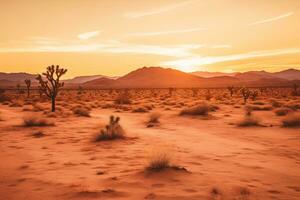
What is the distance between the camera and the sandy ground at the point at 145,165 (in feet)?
18.6

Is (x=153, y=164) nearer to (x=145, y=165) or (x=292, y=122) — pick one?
(x=145, y=165)

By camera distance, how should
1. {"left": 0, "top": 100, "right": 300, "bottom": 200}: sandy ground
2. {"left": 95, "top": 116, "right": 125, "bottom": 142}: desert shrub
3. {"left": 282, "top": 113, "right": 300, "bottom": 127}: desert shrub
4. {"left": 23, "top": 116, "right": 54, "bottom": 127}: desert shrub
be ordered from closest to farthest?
1. {"left": 0, "top": 100, "right": 300, "bottom": 200}: sandy ground
2. {"left": 95, "top": 116, "right": 125, "bottom": 142}: desert shrub
3. {"left": 282, "top": 113, "right": 300, "bottom": 127}: desert shrub
4. {"left": 23, "top": 116, "right": 54, "bottom": 127}: desert shrub

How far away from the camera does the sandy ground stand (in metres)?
5.66

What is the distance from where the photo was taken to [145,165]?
23.3 ft

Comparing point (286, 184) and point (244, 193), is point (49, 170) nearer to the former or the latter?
point (244, 193)

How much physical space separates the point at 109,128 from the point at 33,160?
3.79 metres

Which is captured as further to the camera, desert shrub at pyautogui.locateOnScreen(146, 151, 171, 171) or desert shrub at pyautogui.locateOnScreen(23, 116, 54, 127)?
desert shrub at pyautogui.locateOnScreen(23, 116, 54, 127)

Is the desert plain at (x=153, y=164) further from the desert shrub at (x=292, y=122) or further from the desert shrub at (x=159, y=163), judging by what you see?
the desert shrub at (x=292, y=122)

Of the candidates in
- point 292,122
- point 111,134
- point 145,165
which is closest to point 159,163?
point 145,165

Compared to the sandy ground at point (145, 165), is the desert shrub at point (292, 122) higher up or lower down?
higher up

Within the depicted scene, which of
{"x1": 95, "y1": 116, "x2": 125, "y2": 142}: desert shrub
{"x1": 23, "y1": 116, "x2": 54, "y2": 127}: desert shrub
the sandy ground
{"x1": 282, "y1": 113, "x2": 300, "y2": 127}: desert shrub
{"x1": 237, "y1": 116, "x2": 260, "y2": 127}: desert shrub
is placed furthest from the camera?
{"x1": 23, "y1": 116, "x2": 54, "y2": 127}: desert shrub

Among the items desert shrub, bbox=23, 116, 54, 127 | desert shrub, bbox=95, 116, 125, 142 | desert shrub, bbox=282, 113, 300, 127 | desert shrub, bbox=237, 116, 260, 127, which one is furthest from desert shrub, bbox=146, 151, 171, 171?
desert shrub, bbox=23, 116, 54, 127

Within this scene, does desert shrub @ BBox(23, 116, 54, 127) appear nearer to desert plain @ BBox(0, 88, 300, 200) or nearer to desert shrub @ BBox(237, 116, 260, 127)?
desert plain @ BBox(0, 88, 300, 200)

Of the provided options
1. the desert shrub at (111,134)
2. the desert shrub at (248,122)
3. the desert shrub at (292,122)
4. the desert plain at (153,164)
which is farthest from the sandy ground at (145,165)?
the desert shrub at (248,122)
